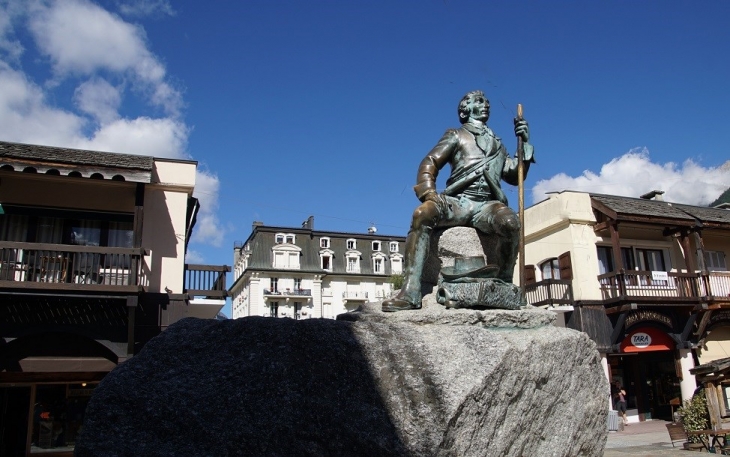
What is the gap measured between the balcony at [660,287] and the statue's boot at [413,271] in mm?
18537

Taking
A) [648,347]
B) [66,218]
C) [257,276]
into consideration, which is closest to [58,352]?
[66,218]

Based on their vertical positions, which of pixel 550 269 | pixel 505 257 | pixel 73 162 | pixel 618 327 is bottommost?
pixel 505 257

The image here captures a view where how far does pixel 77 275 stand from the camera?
1566cm

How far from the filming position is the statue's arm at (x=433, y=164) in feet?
17.6

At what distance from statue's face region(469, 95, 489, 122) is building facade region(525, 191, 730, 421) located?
17.2 m

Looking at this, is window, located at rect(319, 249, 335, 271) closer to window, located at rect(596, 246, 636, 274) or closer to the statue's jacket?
window, located at rect(596, 246, 636, 274)

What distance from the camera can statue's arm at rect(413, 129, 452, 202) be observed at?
5.38 metres

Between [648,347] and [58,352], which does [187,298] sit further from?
[648,347]

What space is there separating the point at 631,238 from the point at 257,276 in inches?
1121

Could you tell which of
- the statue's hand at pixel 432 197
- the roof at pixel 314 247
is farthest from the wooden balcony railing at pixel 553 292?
the roof at pixel 314 247

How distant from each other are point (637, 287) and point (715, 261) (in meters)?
6.33

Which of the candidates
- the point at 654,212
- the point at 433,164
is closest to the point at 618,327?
the point at 654,212

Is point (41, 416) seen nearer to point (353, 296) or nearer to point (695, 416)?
point (695, 416)

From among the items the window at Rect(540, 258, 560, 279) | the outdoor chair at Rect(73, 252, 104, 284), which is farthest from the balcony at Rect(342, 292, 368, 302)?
the outdoor chair at Rect(73, 252, 104, 284)
